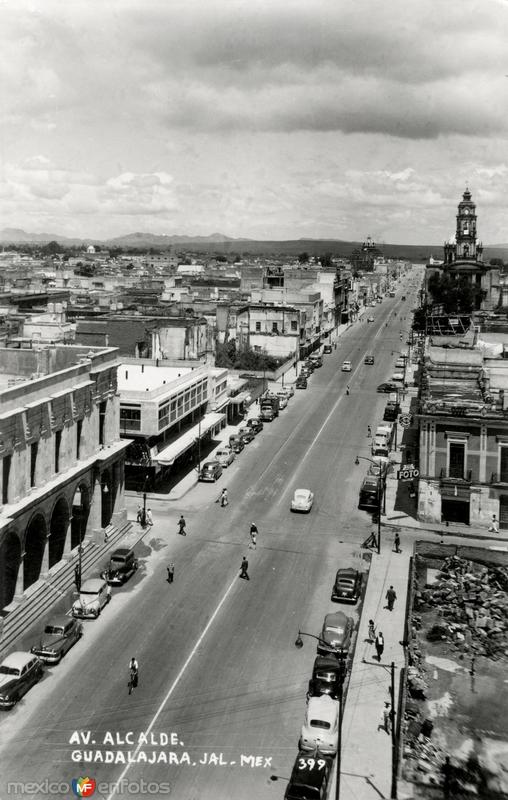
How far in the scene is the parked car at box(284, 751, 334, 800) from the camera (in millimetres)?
21172

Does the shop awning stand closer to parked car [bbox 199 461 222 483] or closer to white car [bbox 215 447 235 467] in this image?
parked car [bbox 199 461 222 483]

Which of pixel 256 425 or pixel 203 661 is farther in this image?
pixel 256 425

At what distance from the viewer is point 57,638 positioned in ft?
97.2

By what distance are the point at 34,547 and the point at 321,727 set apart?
1639 centimetres

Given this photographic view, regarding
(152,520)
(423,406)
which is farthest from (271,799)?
(423,406)

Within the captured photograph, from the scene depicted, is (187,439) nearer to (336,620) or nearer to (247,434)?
(247,434)

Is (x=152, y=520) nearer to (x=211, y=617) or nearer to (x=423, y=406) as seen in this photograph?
(x=211, y=617)

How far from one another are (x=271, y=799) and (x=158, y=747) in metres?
4.45

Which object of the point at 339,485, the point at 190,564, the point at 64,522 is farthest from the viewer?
the point at 339,485

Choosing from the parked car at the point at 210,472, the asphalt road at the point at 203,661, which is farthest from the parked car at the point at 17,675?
the parked car at the point at 210,472

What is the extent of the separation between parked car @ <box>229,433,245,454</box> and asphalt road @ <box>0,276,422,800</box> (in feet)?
22.1

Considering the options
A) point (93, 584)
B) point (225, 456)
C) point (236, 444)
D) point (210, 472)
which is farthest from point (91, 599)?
point (236, 444)

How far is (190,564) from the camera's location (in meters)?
39.1

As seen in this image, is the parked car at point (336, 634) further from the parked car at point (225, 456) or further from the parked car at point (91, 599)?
the parked car at point (225, 456)
